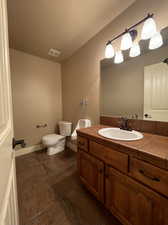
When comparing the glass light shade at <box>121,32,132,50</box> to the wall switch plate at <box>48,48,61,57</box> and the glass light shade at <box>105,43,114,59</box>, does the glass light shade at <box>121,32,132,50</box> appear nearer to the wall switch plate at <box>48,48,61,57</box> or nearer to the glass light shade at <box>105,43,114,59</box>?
the glass light shade at <box>105,43,114,59</box>

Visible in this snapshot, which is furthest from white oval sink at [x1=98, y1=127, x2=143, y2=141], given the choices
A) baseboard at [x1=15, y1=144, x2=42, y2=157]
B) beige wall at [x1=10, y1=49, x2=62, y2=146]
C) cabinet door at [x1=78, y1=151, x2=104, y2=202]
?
baseboard at [x1=15, y1=144, x2=42, y2=157]

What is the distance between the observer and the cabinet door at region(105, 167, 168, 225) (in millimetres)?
695

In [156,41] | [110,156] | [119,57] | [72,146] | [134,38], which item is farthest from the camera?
[72,146]

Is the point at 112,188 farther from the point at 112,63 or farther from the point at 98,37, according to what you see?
the point at 98,37

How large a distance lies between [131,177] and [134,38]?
5.03 feet

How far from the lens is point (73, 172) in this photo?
1.79 meters

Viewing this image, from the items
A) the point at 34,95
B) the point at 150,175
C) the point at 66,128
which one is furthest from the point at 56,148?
the point at 150,175

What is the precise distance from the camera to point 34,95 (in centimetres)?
249

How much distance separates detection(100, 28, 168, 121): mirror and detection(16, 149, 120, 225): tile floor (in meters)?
1.20

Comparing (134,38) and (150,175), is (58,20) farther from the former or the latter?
(150,175)

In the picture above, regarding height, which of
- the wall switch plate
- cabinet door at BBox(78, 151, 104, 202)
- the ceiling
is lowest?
cabinet door at BBox(78, 151, 104, 202)

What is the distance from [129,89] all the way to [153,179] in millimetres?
1094

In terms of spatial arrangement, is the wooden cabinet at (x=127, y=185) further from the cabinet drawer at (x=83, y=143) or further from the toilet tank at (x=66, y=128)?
the toilet tank at (x=66, y=128)

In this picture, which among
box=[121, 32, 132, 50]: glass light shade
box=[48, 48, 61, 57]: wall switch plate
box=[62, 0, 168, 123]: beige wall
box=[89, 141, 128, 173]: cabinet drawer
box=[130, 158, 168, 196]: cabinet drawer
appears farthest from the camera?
box=[48, 48, 61, 57]: wall switch plate
